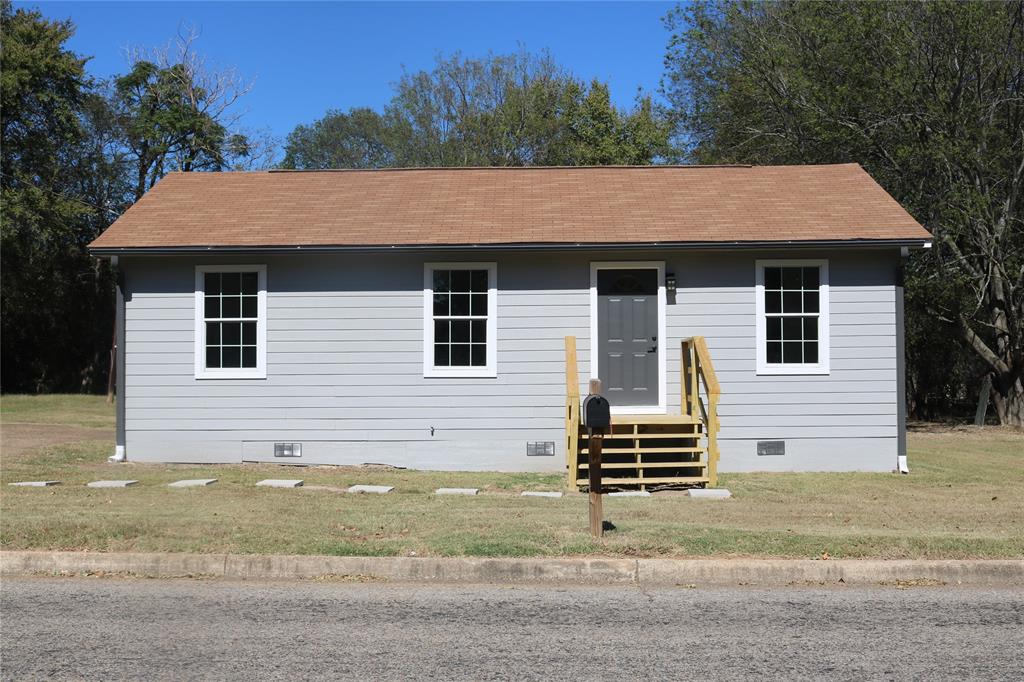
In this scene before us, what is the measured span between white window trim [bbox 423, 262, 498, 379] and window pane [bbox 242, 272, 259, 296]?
2551 millimetres

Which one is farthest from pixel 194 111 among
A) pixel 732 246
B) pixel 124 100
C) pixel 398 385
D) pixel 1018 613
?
pixel 1018 613

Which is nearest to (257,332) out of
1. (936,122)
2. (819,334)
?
(819,334)

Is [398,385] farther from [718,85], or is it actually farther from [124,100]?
[124,100]

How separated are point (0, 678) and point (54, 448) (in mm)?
11214

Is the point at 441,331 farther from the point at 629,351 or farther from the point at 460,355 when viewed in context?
the point at 629,351

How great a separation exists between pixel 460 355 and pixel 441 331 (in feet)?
1.50

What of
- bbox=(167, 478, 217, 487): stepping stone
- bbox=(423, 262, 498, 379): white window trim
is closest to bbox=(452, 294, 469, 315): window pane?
bbox=(423, 262, 498, 379): white window trim

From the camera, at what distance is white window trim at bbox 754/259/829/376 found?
42.9 ft

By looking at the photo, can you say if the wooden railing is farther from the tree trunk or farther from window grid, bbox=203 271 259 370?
the tree trunk

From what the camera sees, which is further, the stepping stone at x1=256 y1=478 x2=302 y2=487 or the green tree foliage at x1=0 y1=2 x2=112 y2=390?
the green tree foliage at x1=0 y1=2 x2=112 y2=390

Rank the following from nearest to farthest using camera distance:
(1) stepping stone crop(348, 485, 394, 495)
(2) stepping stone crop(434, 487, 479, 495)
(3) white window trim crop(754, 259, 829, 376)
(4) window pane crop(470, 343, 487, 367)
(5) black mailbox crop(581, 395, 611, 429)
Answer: (5) black mailbox crop(581, 395, 611, 429) → (2) stepping stone crop(434, 487, 479, 495) → (1) stepping stone crop(348, 485, 394, 495) → (3) white window trim crop(754, 259, 829, 376) → (4) window pane crop(470, 343, 487, 367)

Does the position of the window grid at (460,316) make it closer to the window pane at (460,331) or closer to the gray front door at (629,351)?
the window pane at (460,331)

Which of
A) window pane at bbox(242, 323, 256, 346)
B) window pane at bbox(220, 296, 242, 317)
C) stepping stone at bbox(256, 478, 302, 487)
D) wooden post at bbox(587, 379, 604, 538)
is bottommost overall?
stepping stone at bbox(256, 478, 302, 487)

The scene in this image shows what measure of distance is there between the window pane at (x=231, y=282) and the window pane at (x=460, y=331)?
3.27 meters
